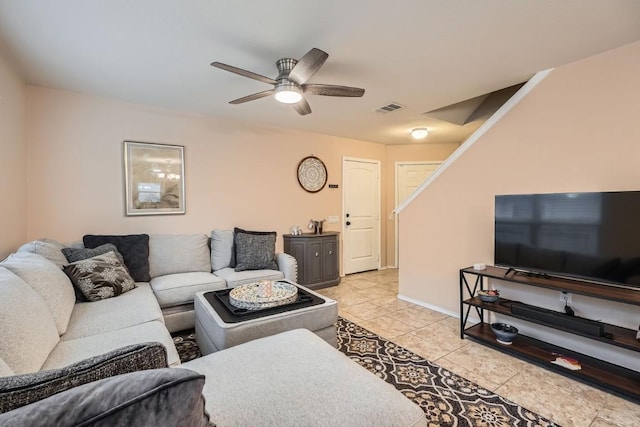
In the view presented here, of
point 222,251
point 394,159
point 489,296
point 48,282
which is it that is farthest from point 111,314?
point 394,159

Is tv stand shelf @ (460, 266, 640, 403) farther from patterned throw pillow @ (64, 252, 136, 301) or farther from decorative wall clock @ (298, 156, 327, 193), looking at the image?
patterned throw pillow @ (64, 252, 136, 301)

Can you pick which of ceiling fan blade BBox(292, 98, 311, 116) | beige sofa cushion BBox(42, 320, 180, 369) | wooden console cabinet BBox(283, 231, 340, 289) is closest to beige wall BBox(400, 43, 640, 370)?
wooden console cabinet BBox(283, 231, 340, 289)

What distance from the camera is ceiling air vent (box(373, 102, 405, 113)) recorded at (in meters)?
3.48

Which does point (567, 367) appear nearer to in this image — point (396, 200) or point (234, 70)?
point (234, 70)

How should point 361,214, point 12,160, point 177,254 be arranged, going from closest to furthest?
point 12,160 < point 177,254 < point 361,214

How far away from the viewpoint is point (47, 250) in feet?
7.84

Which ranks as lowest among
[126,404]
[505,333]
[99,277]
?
[505,333]

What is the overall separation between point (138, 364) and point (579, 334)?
2737 millimetres

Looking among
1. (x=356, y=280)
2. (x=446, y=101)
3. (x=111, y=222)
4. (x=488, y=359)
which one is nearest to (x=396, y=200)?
(x=356, y=280)

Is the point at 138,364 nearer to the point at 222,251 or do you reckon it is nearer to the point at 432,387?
the point at 432,387

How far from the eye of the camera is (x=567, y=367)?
7.10 ft

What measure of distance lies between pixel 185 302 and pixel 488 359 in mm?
2787

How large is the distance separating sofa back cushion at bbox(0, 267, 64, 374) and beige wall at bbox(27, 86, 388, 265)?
1.87 meters

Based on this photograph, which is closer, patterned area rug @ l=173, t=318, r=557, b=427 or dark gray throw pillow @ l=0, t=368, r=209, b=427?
dark gray throw pillow @ l=0, t=368, r=209, b=427
